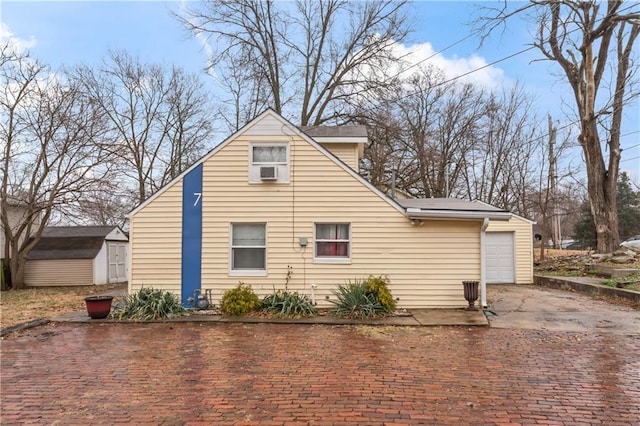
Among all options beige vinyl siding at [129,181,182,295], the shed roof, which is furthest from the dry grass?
the shed roof

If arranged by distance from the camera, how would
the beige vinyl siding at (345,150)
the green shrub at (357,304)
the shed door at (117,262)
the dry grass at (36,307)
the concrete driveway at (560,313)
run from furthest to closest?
the shed door at (117,262) < the beige vinyl siding at (345,150) < the dry grass at (36,307) < the green shrub at (357,304) < the concrete driveway at (560,313)

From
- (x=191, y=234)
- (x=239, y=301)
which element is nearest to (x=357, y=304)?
(x=239, y=301)

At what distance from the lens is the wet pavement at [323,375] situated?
13.9 feet

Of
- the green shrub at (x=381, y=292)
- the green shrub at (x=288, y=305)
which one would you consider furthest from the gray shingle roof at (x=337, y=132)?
the green shrub at (x=288, y=305)

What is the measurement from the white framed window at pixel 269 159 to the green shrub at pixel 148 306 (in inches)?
138

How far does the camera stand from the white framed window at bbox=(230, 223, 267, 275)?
10.6 metres

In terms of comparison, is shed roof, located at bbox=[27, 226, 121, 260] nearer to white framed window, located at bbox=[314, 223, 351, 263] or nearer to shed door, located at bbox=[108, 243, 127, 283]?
shed door, located at bbox=[108, 243, 127, 283]

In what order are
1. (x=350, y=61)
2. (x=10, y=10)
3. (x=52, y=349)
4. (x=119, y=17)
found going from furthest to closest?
(x=350, y=61) < (x=119, y=17) < (x=10, y=10) < (x=52, y=349)

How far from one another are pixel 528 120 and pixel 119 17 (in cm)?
2247

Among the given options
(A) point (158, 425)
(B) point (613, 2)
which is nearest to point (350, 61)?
(B) point (613, 2)

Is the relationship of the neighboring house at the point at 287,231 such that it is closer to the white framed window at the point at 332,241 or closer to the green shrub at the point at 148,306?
the white framed window at the point at 332,241

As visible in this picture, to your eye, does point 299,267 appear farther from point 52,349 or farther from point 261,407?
point 261,407

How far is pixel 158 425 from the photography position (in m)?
3.96

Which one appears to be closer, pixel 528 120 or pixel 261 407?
pixel 261 407
